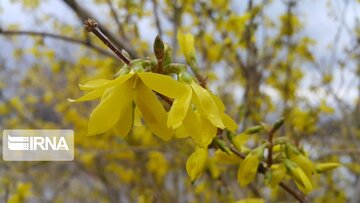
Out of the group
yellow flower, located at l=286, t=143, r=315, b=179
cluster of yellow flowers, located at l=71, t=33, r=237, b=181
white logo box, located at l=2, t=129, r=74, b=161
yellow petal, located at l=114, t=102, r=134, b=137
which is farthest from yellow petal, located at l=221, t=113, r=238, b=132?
white logo box, located at l=2, t=129, r=74, b=161

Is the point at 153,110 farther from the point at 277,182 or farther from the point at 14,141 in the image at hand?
the point at 14,141

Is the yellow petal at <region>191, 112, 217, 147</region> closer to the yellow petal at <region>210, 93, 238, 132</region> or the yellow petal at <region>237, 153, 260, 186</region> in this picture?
the yellow petal at <region>210, 93, 238, 132</region>

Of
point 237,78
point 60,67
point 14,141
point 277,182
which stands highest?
point 60,67

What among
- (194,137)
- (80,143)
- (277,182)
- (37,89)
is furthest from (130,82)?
(37,89)

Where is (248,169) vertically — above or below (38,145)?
below

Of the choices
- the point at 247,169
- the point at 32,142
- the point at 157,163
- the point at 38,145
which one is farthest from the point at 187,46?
the point at 157,163

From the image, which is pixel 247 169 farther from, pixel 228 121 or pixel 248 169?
pixel 228 121
